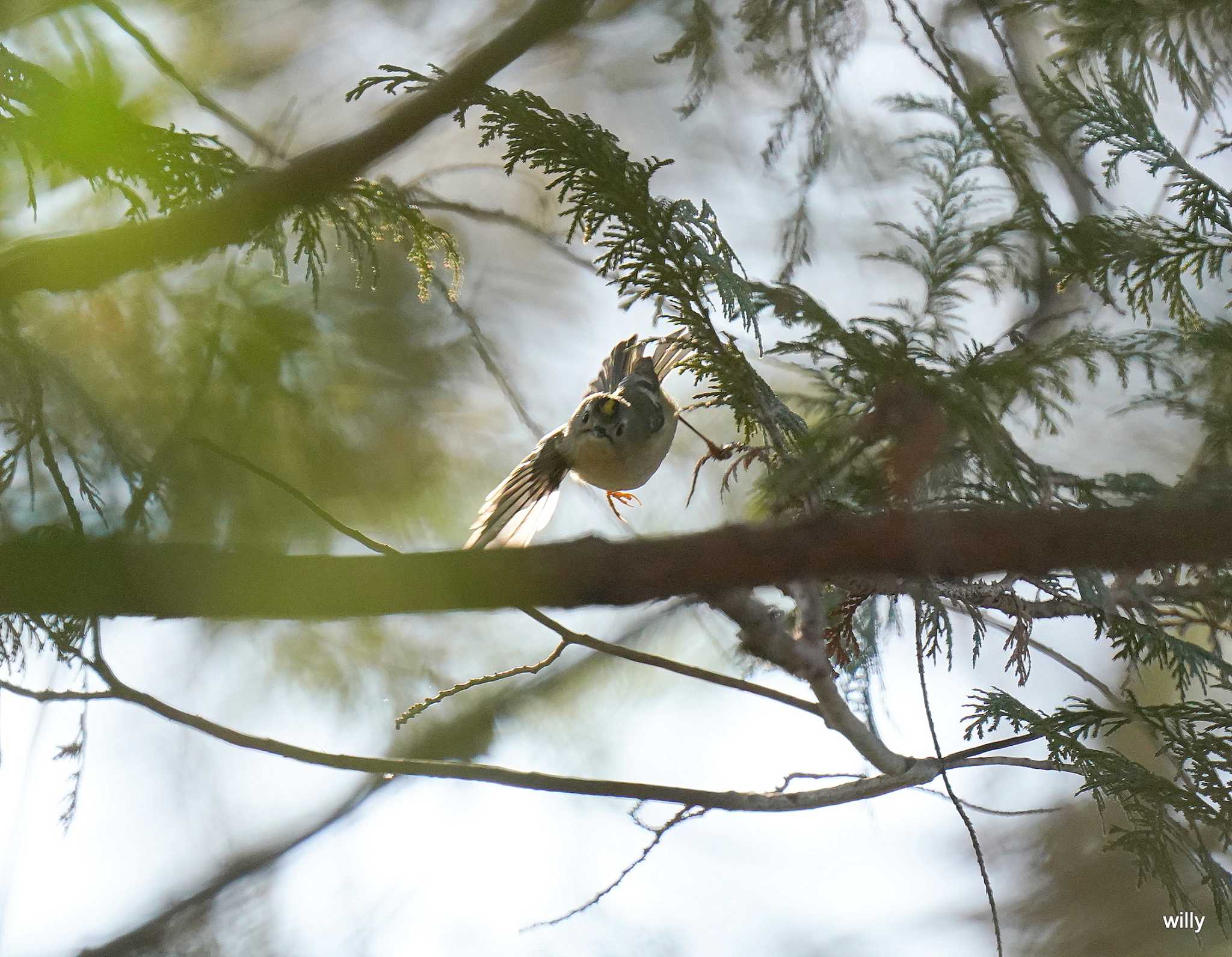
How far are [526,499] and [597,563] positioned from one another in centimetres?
129

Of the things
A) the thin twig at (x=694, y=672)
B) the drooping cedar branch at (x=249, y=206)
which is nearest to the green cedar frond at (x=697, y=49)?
the drooping cedar branch at (x=249, y=206)

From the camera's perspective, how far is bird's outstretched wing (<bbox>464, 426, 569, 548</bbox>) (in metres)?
1.88

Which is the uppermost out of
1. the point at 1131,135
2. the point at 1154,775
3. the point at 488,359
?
the point at 488,359

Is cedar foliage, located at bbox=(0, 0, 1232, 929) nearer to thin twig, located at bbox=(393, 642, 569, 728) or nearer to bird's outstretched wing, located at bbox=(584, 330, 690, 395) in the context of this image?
thin twig, located at bbox=(393, 642, 569, 728)

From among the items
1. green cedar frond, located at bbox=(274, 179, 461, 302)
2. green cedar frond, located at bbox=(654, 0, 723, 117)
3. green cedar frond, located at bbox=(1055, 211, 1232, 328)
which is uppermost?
green cedar frond, located at bbox=(654, 0, 723, 117)

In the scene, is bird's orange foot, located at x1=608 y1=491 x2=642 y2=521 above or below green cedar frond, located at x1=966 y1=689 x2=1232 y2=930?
above

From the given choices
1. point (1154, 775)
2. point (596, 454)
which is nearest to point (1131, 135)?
point (1154, 775)

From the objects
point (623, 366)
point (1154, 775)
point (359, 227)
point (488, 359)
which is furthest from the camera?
point (623, 366)

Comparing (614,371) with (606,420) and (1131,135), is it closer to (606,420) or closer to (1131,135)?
(606,420)

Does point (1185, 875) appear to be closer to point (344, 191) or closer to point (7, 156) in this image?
point (344, 191)

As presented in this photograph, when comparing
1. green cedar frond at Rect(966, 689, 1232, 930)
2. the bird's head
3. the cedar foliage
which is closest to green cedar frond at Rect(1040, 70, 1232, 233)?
the cedar foliage

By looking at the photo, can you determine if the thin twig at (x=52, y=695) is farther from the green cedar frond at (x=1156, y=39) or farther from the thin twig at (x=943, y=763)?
the green cedar frond at (x=1156, y=39)

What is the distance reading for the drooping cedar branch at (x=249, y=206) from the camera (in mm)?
1102

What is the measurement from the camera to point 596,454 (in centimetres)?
201
